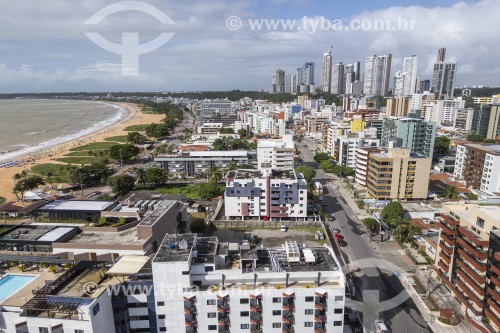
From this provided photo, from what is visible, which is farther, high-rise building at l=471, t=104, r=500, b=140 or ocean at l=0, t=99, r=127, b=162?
ocean at l=0, t=99, r=127, b=162

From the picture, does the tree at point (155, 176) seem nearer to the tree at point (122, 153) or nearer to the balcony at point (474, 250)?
the tree at point (122, 153)

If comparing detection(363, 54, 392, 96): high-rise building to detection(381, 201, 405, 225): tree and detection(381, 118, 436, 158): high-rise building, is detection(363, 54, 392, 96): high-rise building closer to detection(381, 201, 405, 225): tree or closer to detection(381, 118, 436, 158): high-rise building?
detection(381, 118, 436, 158): high-rise building

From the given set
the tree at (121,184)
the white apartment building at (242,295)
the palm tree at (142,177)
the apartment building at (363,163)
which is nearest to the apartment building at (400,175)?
the apartment building at (363,163)

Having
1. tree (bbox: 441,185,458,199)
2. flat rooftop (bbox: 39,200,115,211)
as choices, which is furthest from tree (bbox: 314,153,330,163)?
flat rooftop (bbox: 39,200,115,211)

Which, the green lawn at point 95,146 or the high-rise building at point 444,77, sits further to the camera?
the high-rise building at point 444,77

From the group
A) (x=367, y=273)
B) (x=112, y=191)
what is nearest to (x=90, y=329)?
(x=367, y=273)

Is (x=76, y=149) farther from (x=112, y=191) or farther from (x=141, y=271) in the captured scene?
(x=141, y=271)

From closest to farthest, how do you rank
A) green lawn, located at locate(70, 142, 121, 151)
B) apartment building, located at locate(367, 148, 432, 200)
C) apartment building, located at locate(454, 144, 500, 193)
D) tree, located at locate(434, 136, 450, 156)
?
apartment building, located at locate(367, 148, 432, 200)
apartment building, located at locate(454, 144, 500, 193)
tree, located at locate(434, 136, 450, 156)
green lawn, located at locate(70, 142, 121, 151)
